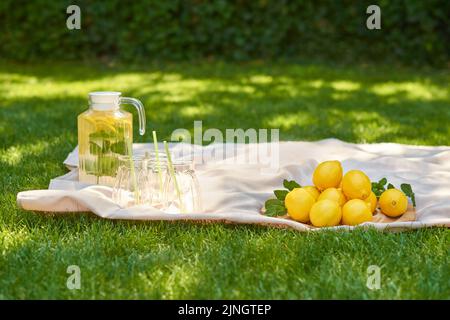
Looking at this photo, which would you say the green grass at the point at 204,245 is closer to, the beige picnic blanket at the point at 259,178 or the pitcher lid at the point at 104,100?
the beige picnic blanket at the point at 259,178

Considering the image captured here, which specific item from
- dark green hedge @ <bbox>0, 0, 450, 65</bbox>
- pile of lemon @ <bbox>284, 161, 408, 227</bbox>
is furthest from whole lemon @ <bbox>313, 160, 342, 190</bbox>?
dark green hedge @ <bbox>0, 0, 450, 65</bbox>

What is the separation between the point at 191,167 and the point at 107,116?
1.63 feet

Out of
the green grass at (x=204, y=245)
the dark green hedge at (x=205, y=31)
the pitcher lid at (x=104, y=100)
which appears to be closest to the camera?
the green grass at (x=204, y=245)

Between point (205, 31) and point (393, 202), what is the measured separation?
5.49 metres

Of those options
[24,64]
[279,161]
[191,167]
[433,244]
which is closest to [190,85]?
[24,64]

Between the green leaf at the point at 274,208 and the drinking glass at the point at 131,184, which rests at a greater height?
the drinking glass at the point at 131,184

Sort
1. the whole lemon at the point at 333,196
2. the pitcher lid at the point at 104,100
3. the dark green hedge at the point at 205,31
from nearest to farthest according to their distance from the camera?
the whole lemon at the point at 333,196 → the pitcher lid at the point at 104,100 → the dark green hedge at the point at 205,31

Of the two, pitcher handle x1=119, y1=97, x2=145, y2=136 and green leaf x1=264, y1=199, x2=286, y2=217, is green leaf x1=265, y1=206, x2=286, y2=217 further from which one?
pitcher handle x1=119, y1=97, x2=145, y2=136

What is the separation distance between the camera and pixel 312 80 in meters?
7.04

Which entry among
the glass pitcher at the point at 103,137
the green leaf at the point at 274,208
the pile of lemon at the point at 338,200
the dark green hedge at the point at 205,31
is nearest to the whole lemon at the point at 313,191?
the pile of lemon at the point at 338,200

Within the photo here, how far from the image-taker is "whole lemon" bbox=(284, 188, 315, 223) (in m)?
2.90

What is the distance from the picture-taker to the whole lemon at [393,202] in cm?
295

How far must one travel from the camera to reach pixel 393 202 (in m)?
2.95

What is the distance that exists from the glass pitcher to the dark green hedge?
4894mm
